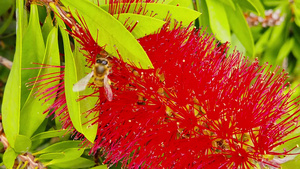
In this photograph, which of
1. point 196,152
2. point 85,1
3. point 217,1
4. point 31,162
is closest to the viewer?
point 85,1

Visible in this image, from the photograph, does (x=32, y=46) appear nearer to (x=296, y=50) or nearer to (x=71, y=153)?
(x=71, y=153)

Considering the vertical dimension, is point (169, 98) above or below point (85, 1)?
below

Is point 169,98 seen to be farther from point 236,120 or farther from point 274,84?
point 274,84

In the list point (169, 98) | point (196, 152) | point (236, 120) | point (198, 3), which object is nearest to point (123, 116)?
point (169, 98)

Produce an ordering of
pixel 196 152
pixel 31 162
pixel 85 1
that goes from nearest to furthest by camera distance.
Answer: pixel 85 1
pixel 196 152
pixel 31 162

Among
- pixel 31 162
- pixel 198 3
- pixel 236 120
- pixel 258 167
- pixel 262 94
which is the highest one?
pixel 198 3

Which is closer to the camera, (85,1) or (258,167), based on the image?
(85,1)

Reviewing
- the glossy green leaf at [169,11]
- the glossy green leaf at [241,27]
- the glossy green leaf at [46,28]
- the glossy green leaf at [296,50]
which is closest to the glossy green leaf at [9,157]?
the glossy green leaf at [46,28]

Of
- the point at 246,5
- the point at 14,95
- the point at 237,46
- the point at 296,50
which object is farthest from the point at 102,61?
the point at 296,50
